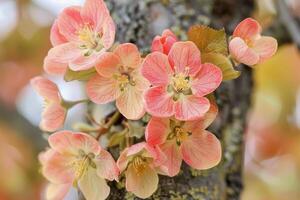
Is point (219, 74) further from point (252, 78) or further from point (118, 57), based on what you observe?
point (252, 78)

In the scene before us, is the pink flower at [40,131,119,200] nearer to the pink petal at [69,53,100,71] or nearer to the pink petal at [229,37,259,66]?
the pink petal at [69,53,100,71]

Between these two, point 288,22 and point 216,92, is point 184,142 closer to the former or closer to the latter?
point 216,92

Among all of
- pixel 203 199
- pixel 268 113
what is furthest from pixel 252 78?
pixel 268 113

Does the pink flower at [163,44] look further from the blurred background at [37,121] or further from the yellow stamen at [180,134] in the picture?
the blurred background at [37,121]

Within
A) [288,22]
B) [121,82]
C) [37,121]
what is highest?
[121,82]

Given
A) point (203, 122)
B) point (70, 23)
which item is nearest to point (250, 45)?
point (203, 122)
